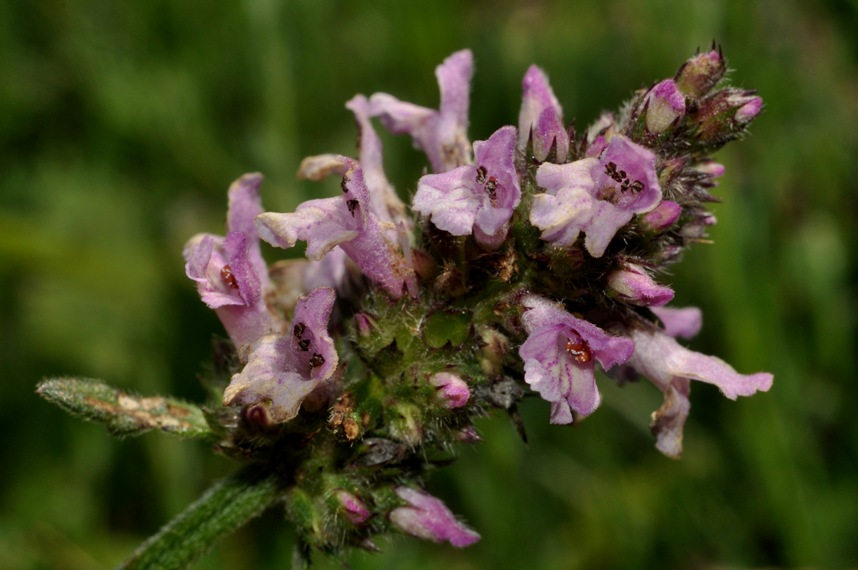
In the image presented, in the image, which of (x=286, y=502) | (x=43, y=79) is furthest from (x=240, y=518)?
(x=43, y=79)

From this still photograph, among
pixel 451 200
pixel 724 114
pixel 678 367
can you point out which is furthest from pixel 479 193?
pixel 678 367

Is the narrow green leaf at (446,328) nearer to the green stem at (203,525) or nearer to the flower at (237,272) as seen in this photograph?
the flower at (237,272)

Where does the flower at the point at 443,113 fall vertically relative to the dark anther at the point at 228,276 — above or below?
above

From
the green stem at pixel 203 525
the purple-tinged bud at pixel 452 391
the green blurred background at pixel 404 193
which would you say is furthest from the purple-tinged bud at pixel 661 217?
the green blurred background at pixel 404 193

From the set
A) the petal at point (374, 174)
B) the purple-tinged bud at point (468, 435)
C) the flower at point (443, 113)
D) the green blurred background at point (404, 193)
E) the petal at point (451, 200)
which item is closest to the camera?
the petal at point (451, 200)

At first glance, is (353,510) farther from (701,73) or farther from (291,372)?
(701,73)

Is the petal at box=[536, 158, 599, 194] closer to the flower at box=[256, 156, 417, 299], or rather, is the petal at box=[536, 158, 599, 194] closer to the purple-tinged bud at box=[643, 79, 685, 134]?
the purple-tinged bud at box=[643, 79, 685, 134]

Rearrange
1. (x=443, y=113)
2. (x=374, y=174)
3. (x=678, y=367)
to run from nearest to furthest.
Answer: (x=678, y=367), (x=374, y=174), (x=443, y=113)
